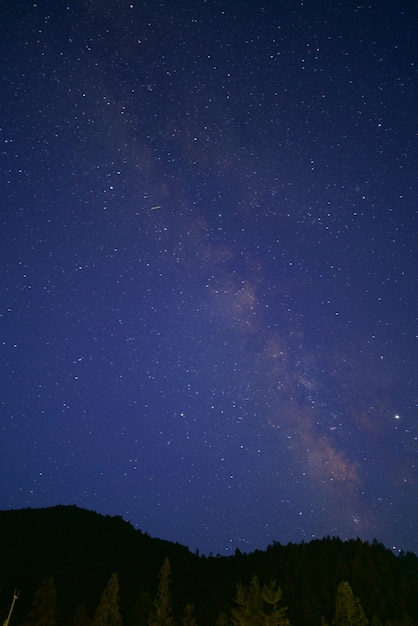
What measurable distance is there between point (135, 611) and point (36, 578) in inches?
1622

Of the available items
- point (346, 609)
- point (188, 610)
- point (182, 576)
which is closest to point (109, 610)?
point (188, 610)

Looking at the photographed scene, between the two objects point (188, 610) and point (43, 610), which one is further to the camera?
point (43, 610)

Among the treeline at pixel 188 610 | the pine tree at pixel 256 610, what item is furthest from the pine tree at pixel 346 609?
the pine tree at pixel 256 610

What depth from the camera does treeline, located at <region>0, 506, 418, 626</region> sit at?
57.7 meters

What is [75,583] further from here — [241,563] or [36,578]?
[241,563]

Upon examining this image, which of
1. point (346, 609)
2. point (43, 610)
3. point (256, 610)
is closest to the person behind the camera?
point (346, 609)

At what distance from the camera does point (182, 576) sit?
108938 mm

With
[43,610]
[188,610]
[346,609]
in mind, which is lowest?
[43,610]

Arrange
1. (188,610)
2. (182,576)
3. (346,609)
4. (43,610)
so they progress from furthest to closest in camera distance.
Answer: (182,576), (43,610), (188,610), (346,609)

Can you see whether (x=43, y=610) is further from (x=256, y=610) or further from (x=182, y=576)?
(x=182, y=576)

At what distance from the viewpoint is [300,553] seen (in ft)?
284

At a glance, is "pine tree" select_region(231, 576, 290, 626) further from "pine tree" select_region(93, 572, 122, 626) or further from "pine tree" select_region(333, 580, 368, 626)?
"pine tree" select_region(93, 572, 122, 626)

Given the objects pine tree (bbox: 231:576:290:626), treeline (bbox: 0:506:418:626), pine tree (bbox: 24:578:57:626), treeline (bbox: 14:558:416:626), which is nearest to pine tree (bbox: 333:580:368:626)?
treeline (bbox: 14:558:416:626)

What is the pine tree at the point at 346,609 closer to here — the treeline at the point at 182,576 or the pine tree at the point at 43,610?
the treeline at the point at 182,576
